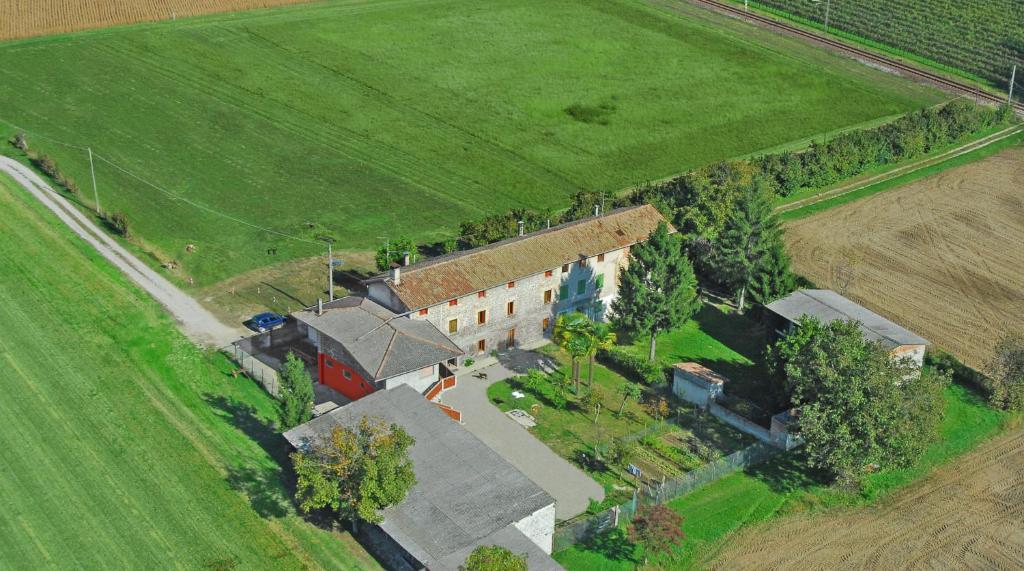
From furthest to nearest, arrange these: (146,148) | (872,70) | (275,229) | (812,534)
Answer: (872,70)
(146,148)
(275,229)
(812,534)

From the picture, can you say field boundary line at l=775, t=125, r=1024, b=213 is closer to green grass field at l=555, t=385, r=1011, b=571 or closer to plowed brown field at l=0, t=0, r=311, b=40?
green grass field at l=555, t=385, r=1011, b=571

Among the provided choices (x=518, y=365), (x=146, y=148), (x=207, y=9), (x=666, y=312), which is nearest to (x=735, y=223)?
(x=666, y=312)

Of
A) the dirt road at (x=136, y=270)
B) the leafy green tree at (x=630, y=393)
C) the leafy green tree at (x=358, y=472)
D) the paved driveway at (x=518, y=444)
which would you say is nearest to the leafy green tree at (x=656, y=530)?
the paved driveway at (x=518, y=444)

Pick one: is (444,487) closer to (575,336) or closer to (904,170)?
(575,336)

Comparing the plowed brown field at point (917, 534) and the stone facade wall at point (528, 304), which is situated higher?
the stone facade wall at point (528, 304)

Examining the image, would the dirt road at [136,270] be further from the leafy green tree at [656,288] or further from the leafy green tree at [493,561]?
the leafy green tree at [493,561]

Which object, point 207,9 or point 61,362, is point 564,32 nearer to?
point 207,9

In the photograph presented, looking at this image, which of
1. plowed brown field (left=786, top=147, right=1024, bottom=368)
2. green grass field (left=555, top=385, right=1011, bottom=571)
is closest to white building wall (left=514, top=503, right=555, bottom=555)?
green grass field (left=555, top=385, right=1011, bottom=571)

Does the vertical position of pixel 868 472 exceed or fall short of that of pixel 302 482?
it falls short
